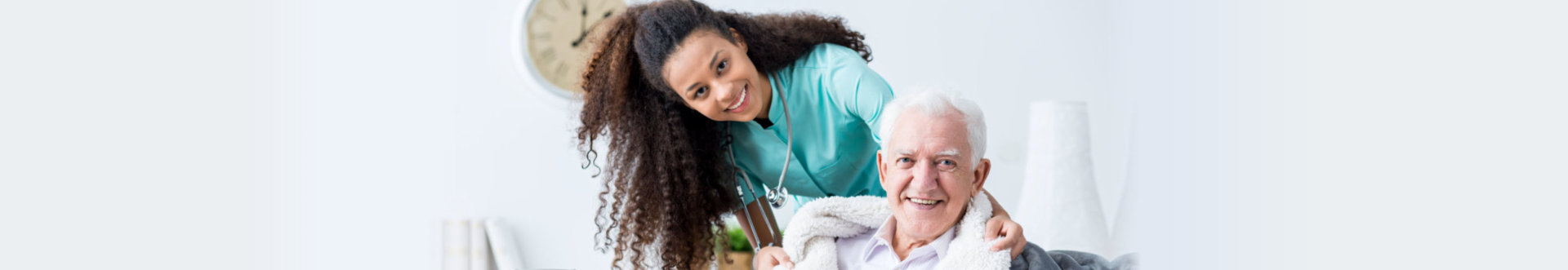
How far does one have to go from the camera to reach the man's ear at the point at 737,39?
1539 millimetres

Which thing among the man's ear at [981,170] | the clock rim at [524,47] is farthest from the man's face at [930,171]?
the clock rim at [524,47]

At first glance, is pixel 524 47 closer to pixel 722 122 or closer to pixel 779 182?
pixel 722 122

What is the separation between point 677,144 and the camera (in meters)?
1.68

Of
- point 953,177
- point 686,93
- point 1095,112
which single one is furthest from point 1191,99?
point 1095,112

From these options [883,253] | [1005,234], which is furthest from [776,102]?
[1005,234]

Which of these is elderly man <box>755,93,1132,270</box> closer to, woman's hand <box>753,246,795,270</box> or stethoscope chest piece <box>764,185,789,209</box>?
woman's hand <box>753,246,795,270</box>

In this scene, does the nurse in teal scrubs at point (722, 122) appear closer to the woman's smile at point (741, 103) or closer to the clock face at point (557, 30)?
the woman's smile at point (741, 103)

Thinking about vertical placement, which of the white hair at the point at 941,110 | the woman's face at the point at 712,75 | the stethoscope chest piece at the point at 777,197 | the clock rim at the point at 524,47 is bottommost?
the stethoscope chest piece at the point at 777,197

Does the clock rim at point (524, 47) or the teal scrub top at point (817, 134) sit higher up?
the clock rim at point (524, 47)

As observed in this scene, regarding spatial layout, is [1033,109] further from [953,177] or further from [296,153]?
[296,153]

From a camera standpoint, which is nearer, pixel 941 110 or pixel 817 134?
pixel 941 110

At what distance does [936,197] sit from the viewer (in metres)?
1.26

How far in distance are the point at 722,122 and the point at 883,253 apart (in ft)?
1.55

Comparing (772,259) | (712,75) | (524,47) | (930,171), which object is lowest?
(772,259)
